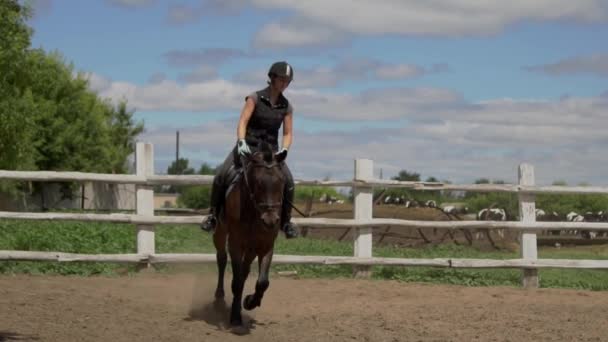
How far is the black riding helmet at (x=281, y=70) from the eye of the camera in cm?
930

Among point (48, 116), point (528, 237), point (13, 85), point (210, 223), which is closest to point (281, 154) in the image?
point (210, 223)

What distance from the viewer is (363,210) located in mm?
13656

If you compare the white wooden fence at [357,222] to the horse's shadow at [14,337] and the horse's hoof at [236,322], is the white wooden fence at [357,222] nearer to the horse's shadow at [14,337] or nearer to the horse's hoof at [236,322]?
the horse's hoof at [236,322]

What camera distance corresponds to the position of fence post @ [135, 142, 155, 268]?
1347cm

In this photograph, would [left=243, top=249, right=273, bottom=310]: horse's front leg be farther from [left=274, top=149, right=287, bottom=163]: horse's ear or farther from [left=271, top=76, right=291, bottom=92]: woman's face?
[left=271, top=76, right=291, bottom=92]: woman's face

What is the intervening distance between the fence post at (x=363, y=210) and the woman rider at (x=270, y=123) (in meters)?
4.09

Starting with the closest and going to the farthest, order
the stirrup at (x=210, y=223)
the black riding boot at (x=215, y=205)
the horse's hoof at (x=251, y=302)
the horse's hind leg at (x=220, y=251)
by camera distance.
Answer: the horse's hoof at (x=251, y=302) → the black riding boot at (x=215, y=205) → the stirrup at (x=210, y=223) → the horse's hind leg at (x=220, y=251)

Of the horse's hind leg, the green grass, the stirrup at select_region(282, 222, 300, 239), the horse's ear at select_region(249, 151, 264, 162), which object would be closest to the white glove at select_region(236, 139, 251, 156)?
the horse's ear at select_region(249, 151, 264, 162)

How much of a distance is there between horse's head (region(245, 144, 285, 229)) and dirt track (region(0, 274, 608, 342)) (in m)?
1.15

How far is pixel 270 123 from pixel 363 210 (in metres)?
4.49

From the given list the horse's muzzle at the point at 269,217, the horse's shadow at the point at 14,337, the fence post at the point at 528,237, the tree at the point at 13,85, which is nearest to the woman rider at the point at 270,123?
the horse's muzzle at the point at 269,217

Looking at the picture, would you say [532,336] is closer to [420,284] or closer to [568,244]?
[420,284]

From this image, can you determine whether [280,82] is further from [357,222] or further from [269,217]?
[357,222]

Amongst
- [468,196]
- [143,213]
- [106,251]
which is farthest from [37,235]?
[468,196]
